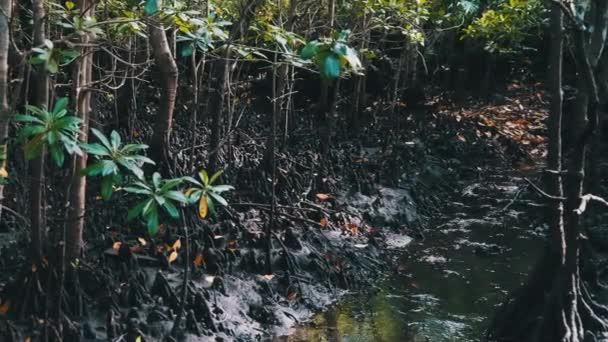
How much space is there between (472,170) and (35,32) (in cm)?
877

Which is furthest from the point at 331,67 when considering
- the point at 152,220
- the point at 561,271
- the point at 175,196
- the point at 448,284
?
the point at 448,284

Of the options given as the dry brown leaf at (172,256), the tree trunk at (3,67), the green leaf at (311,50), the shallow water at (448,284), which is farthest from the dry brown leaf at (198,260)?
the green leaf at (311,50)

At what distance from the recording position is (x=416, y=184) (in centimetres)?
1027

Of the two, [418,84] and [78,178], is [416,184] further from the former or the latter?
[78,178]

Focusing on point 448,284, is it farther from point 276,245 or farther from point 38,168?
point 38,168

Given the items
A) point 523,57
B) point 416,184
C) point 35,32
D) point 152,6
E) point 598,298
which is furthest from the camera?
point 523,57

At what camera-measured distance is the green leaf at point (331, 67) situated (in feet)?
9.95

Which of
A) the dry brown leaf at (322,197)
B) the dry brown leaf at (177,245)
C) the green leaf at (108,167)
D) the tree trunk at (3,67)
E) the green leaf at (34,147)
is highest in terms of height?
the tree trunk at (3,67)

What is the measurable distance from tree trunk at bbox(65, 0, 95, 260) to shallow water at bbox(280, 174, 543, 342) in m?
1.67

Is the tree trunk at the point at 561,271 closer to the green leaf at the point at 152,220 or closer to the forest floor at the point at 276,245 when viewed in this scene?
the forest floor at the point at 276,245

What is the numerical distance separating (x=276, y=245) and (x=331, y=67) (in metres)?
3.86

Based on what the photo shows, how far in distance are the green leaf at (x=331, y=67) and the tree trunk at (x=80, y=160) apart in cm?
196

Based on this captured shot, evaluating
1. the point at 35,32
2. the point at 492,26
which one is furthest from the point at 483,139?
the point at 35,32

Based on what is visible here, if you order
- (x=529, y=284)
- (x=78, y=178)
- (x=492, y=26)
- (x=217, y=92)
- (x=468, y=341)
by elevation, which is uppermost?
(x=492, y=26)
